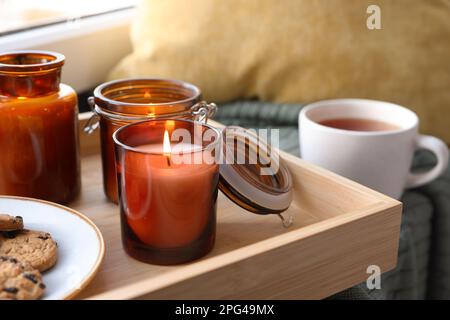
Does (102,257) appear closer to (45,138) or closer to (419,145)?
(45,138)

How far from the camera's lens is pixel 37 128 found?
0.60 metres

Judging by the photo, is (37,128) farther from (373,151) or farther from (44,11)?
(44,11)

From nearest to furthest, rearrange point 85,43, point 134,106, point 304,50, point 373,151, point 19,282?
point 19,282, point 134,106, point 373,151, point 304,50, point 85,43

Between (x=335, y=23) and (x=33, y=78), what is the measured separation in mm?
497

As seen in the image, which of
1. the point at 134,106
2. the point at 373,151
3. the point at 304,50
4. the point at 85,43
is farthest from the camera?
the point at 85,43

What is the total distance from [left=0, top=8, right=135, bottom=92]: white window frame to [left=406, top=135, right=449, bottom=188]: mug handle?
1.91ft

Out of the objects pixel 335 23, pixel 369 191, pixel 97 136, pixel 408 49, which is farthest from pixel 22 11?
pixel 369 191

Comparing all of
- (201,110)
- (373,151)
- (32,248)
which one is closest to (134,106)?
(201,110)

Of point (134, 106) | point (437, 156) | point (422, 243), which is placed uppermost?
point (134, 106)

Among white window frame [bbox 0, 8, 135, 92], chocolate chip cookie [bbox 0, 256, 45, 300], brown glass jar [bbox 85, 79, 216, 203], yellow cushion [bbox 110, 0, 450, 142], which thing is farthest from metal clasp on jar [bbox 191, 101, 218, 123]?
white window frame [bbox 0, 8, 135, 92]

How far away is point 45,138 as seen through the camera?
2.00 ft

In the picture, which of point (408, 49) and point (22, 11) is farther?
point (22, 11)

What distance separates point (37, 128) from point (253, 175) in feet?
0.68
